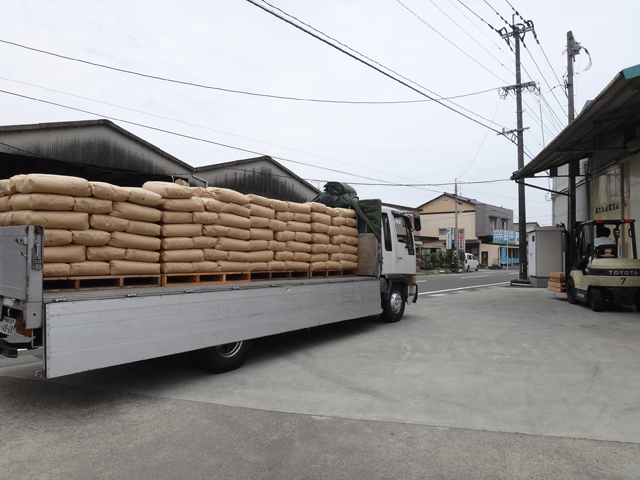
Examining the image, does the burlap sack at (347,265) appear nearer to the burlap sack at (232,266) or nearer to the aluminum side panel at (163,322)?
the aluminum side panel at (163,322)

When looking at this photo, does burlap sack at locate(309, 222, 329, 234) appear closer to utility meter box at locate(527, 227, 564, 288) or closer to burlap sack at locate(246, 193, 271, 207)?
burlap sack at locate(246, 193, 271, 207)

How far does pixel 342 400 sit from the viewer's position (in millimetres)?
4914

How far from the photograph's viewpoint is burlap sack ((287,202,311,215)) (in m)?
7.47

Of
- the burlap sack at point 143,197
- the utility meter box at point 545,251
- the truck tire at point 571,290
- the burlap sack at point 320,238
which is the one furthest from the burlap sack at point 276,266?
the utility meter box at point 545,251

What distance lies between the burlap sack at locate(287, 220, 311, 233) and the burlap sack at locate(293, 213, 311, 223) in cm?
6

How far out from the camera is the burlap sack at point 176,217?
5.63 metres

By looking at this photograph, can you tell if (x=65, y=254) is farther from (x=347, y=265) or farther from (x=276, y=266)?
(x=347, y=265)

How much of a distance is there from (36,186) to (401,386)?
450 cm

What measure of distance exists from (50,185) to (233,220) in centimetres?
239

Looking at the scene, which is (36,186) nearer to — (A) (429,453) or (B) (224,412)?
(B) (224,412)

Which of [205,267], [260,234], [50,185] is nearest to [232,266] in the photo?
[205,267]

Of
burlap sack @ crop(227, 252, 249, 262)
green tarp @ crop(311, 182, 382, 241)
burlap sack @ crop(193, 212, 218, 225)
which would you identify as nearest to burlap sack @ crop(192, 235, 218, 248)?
burlap sack @ crop(193, 212, 218, 225)

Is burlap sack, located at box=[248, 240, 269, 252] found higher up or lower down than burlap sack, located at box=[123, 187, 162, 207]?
lower down

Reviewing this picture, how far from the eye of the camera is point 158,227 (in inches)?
219
